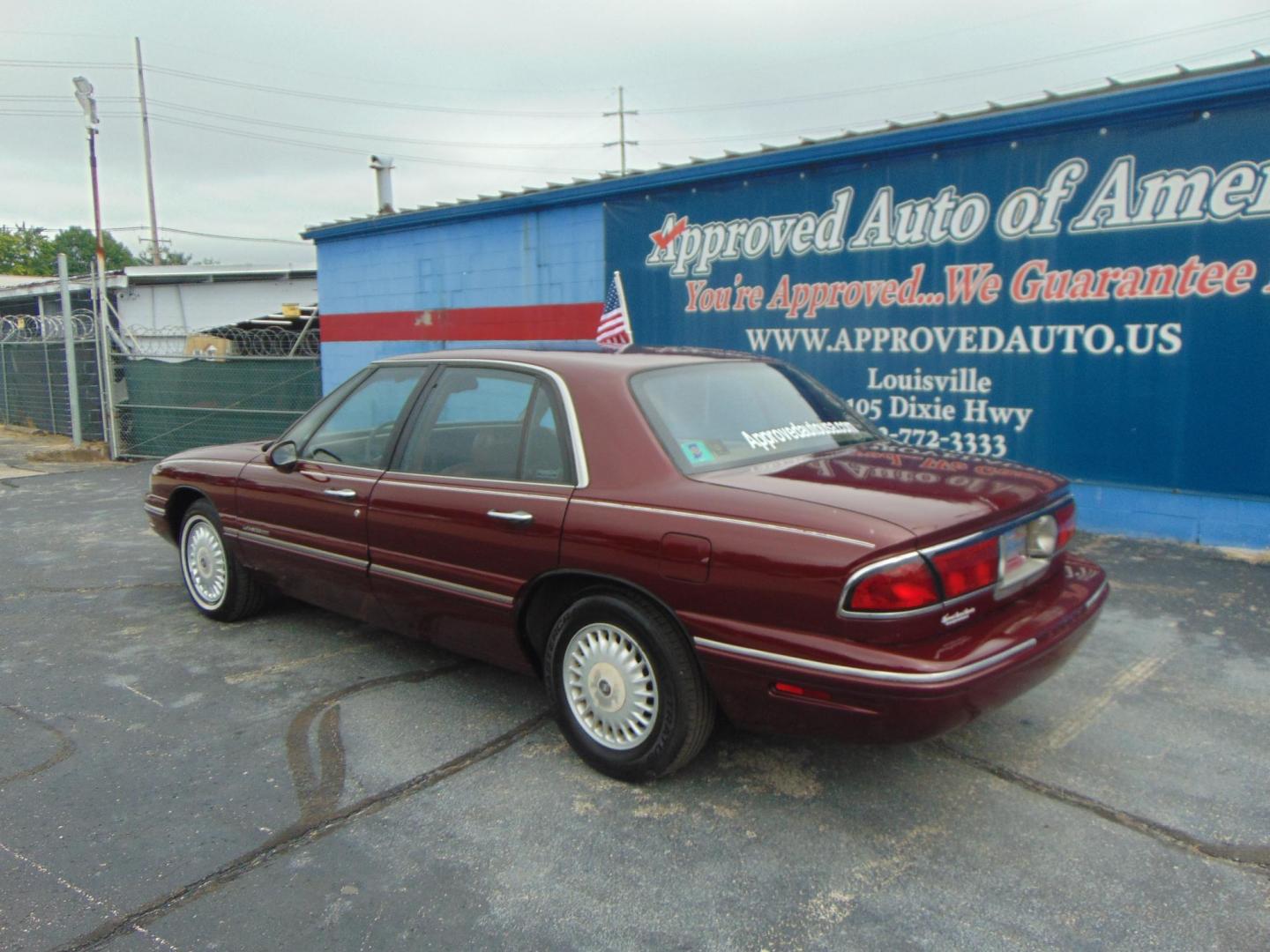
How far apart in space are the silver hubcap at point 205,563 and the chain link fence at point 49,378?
391 inches

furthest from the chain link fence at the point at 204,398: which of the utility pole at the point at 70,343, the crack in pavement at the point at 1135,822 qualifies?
the crack in pavement at the point at 1135,822

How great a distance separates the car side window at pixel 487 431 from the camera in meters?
3.62

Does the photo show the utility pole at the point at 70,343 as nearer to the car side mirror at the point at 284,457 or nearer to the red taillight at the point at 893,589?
the car side mirror at the point at 284,457

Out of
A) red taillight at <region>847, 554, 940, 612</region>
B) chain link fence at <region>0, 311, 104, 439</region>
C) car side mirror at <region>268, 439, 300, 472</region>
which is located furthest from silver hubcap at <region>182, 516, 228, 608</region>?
chain link fence at <region>0, 311, 104, 439</region>

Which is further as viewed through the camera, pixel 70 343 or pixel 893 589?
pixel 70 343

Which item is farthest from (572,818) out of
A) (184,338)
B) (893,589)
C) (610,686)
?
(184,338)

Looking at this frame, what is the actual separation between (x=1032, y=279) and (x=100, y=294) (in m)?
12.0

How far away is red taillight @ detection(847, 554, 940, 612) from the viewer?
2.69 meters

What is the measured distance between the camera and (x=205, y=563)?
530 centimetres

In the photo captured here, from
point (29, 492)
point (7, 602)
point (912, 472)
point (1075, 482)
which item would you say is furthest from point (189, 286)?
point (912, 472)

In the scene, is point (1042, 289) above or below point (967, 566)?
above

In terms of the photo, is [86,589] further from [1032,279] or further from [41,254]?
[41,254]

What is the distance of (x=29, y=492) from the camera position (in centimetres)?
1041

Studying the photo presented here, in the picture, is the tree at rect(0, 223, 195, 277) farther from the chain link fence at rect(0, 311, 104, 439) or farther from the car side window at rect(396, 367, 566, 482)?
the car side window at rect(396, 367, 566, 482)
